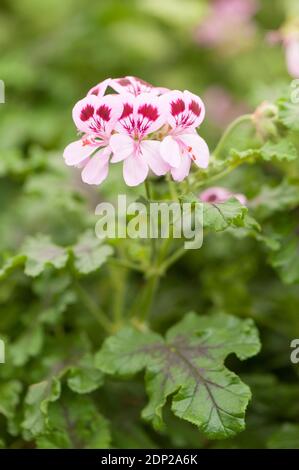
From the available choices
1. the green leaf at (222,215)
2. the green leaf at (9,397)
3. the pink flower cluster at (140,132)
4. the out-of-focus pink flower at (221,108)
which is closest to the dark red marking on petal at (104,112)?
the pink flower cluster at (140,132)

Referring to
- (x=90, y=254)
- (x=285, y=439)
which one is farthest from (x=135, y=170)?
(x=285, y=439)

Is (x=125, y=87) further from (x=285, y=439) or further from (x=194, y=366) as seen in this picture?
(x=285, y=439)

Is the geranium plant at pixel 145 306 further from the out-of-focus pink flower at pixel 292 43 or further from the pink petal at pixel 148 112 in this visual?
the out-of-focus pink flower at pixel 292 43

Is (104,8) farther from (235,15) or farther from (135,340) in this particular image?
(135,340)

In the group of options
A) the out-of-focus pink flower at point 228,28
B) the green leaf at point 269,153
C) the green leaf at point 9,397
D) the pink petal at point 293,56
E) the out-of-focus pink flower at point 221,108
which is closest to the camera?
the green leaf at point 269,153

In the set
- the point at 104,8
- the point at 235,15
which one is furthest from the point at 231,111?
the point at 104,8

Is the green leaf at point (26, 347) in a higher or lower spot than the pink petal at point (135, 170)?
lower
